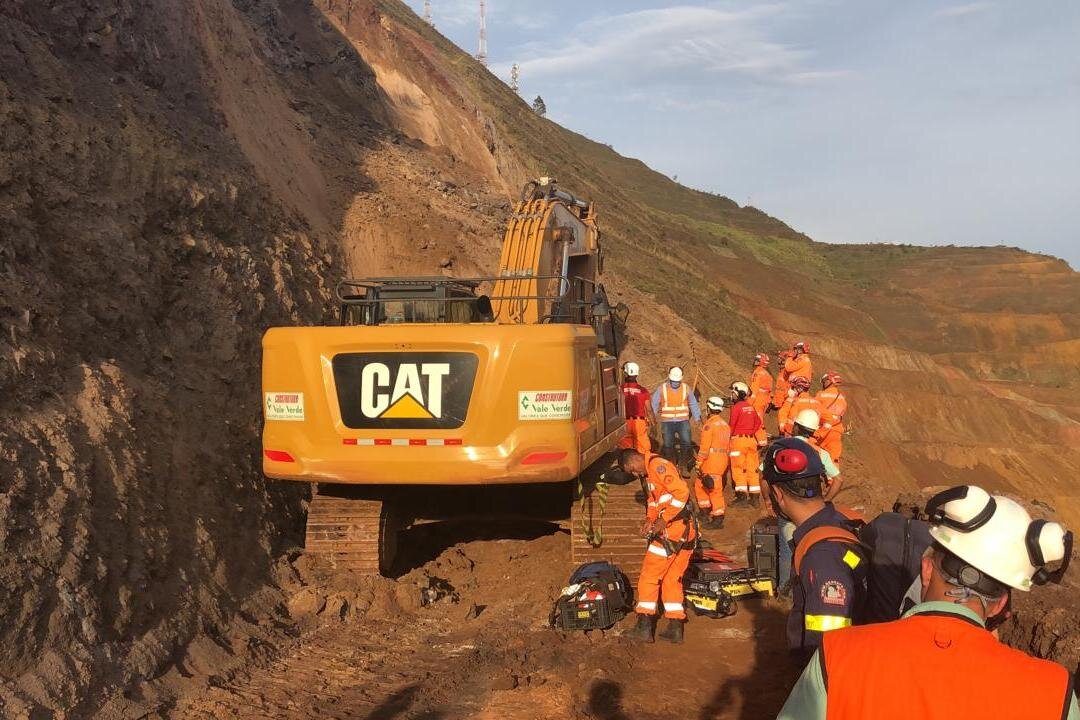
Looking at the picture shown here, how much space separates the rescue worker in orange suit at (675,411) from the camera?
11445mm

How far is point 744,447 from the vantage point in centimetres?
1031

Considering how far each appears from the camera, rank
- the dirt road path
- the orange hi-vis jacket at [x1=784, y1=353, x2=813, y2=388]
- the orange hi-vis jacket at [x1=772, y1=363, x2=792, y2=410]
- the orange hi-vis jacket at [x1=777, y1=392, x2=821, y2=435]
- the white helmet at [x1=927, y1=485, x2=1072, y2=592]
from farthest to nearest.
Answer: the orange hi-vis jacket at [x1=772, y1=363, x2=792, y2=410] < the orange hi-vis jacket at [x1=784, y1=353, x2=813, y2=388] < the orange hi-vis jacket at [x1=777, y1=392, x2=821, y2=435] < the dirt road path < the white helmet at [x1=927, y1=485, x2=1072, y2=592]

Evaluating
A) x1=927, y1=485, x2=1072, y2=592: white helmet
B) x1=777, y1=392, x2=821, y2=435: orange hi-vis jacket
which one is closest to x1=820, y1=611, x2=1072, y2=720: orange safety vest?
x1=927, y1=485, x2=1072, y2=592: white helmet

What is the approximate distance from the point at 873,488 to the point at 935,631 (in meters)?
10.6

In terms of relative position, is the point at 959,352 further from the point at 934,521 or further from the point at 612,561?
the point at 934,521

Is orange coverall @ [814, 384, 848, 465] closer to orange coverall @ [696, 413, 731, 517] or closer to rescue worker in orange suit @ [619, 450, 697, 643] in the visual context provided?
orange coverall @ [696, 413, 731, 517]

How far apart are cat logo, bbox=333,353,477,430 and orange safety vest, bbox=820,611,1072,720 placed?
4780mm

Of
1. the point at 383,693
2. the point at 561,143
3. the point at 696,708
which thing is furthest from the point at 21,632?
the point at 561,143

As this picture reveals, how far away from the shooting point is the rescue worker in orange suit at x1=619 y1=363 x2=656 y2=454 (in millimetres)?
10453

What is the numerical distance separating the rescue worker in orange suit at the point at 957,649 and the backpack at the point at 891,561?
1100 millimetres

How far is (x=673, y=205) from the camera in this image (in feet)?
215

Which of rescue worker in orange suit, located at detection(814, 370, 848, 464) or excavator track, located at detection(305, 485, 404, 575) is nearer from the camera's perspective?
excavator track, located at detection(305, 485, 404, 575)

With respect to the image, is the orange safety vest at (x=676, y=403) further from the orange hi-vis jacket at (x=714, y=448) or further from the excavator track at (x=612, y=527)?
the excavator track at (x=612, y=527)

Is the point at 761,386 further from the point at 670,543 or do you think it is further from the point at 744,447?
the point at 670,543
